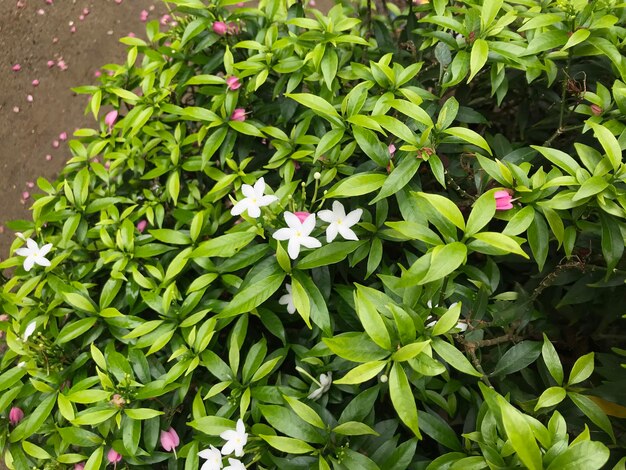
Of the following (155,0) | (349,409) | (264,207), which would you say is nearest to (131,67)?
(264,207)

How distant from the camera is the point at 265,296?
1.03m

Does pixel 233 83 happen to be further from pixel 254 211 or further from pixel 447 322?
pixel 447 322

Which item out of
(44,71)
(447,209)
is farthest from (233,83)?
(44,71)

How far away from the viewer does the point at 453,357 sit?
2.88 ft

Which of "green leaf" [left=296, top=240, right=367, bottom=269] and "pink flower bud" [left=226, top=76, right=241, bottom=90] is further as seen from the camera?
"pink flower bud" [left=226, top=76, right=241, bottom=90]

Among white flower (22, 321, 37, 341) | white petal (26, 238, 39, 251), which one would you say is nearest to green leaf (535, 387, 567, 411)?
white flower (22, 321, 37, 341)

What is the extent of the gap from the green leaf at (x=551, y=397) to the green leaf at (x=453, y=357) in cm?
20

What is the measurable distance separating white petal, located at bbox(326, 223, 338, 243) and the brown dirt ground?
241cm

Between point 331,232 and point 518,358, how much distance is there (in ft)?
1.70

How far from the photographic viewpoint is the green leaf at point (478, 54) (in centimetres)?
112

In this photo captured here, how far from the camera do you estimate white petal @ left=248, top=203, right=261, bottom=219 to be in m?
1.06

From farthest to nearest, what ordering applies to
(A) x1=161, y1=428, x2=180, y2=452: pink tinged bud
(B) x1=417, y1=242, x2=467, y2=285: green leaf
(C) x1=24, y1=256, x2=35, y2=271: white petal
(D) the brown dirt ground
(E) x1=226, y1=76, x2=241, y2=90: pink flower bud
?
1. (D) the brown dirt ground
2. (E) x1=226, y1=76, x2=241, y2=90: pink flower bud
3. (C) x1=24, y1=256, x2=35, y2=271: white petal
4. (A) x1=161, y1=428, x2=180, y2=452: pink tinged bud
5. (B) x1=417, y1=242, x2=467, y2=285: green leaf

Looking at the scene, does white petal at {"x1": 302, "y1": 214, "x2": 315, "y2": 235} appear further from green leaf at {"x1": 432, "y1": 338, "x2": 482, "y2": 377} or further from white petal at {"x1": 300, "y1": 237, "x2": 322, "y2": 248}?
green leaf at {"x1": 432, "y1": 338, "x2": 482, "y2": 377}

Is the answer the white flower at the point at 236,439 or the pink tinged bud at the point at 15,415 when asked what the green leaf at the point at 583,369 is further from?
the pink tinged bud at the point at 15,415
